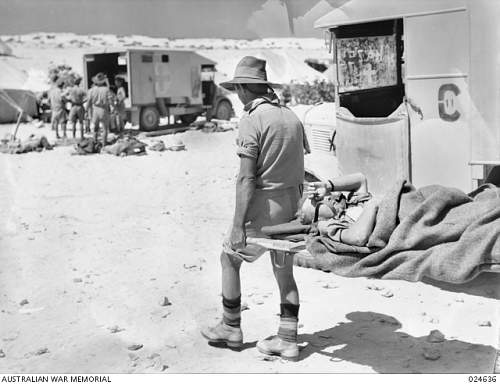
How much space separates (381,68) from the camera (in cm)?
874

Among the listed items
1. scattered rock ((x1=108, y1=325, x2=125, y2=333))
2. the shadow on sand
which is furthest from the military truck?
the shadow on sand

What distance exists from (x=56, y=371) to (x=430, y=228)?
2411 millimetres

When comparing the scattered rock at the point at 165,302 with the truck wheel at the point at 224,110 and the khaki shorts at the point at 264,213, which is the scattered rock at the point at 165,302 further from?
the truck wheel at the point at 224,110

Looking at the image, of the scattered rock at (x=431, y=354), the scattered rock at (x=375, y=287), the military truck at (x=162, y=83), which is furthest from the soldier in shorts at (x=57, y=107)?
the scattered rock at (x=431, y=354)

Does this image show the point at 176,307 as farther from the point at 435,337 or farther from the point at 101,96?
the point at 101,96

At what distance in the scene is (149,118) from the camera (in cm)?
1752

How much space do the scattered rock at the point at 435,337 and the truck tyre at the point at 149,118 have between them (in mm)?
13719

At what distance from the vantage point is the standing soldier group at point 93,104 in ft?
48.7

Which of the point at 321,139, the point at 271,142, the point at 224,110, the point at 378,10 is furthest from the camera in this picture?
the point at 224,110

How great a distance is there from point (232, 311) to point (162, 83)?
1413cm

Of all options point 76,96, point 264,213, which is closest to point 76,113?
point 76,96

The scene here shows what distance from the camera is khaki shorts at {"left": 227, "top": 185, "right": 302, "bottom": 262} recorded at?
4039 millimetres

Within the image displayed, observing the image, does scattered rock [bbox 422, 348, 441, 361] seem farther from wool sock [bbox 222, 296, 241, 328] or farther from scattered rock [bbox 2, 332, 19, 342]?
scattered rock [bbox 2, 332, 19, 342]

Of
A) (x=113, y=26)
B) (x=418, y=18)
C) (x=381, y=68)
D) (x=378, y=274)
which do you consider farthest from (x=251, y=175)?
(x=381, y=68)
